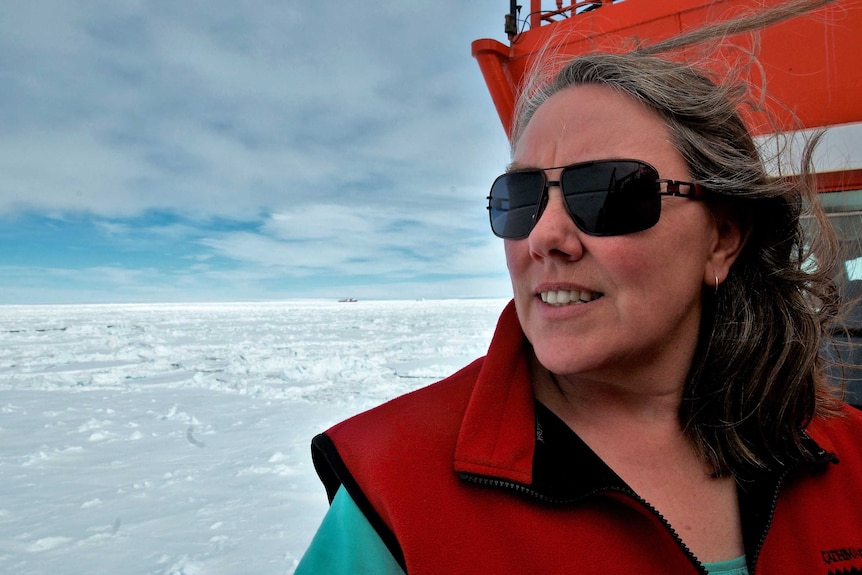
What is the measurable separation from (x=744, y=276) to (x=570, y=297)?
0.60 meters

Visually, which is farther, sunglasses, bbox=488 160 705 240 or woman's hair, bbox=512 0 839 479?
woman's hair, bbox=512 0 839 479

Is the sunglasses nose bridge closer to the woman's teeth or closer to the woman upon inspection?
the woman

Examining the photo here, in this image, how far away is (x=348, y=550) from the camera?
80 centimetres

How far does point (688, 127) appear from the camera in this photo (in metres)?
1.12

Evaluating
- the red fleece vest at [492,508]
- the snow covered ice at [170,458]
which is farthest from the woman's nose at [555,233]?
the snow covered ice at [170,458]

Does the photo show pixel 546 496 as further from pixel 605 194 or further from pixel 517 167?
pixel 517 167

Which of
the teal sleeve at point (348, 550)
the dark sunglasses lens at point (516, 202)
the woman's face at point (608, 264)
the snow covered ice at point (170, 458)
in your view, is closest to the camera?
the teal sleeve at point (348, 550)

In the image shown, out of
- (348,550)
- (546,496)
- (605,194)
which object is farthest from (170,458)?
(605,194)

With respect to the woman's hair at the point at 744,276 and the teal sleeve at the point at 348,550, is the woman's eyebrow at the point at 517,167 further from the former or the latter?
the teal sleeve at the point at 348,550

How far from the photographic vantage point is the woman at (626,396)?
0.83 meters

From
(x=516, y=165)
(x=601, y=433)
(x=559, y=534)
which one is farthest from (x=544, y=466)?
(x=516, y=165)

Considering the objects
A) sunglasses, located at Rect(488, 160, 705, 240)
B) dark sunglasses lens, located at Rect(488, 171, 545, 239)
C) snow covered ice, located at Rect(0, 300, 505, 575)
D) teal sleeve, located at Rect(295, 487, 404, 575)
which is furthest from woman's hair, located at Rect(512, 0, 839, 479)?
snow covered ice, located at Rect(0, 300, 505, 575)

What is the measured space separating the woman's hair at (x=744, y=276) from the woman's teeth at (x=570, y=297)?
36 centimetres

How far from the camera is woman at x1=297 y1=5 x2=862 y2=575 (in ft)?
2.74
